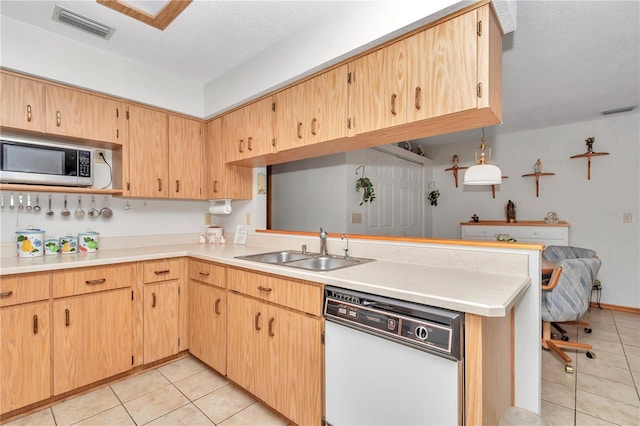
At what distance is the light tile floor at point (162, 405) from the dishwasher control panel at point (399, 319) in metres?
0.90

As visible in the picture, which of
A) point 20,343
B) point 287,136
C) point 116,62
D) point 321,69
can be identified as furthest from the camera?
point 116,62

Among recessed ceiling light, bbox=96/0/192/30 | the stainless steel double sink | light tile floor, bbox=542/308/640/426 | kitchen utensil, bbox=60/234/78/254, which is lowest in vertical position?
light tile floor, bbox=542/308/640/426

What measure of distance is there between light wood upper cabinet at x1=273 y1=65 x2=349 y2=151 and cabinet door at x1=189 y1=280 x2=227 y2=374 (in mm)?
1221

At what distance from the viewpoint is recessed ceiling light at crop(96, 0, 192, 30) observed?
179cm

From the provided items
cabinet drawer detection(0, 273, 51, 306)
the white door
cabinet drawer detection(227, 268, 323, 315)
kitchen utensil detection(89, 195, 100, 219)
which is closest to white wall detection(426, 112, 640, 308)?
the white door

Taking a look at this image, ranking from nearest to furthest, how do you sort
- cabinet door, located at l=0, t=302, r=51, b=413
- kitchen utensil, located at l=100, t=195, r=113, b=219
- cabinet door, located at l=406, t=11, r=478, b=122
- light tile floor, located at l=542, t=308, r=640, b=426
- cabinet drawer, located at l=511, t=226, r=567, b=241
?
cabinet door, located at l=406, t=11, r=478, b=122 → cabinet door, located at l=0, t=302, r=51, b=413 → light tile floor, located at l=542, t=308, r=640, b=426 → kitchen utensil, located at l=100, t=195, r=113, b=219 → cabinet drawer, located at l=511, t=226, r=567, b=241

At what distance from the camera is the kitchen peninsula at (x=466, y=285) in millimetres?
1095

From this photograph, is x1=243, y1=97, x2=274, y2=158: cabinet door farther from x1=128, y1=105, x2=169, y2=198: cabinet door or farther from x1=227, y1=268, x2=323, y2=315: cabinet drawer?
x1=227, y1=268, x2=323, y2=315: cabinet drawer

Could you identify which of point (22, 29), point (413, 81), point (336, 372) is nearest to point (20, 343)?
point (336, 372)

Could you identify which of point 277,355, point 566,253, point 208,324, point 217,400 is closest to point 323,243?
point 277,355

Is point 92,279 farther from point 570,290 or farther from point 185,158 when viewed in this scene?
point 570,290

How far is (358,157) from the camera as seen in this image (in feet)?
11.7

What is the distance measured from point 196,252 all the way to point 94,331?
0.82 meters

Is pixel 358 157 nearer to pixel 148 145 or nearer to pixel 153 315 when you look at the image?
pixel 148 145
